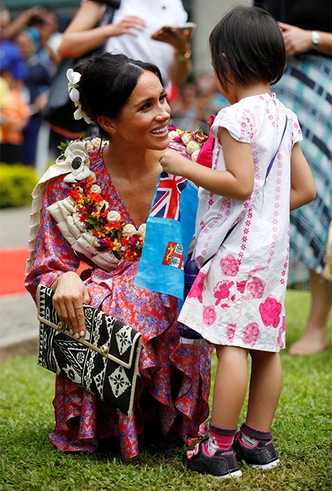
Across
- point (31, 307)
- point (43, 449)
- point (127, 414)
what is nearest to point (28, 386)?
point (43, 449)

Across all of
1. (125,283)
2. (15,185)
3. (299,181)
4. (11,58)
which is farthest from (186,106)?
(299,181)

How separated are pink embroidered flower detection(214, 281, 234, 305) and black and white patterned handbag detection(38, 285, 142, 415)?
29cm

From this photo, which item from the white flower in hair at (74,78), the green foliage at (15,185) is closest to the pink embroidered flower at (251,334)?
the white flower in hair at (74,78)

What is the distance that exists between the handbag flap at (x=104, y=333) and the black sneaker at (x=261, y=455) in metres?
0.51

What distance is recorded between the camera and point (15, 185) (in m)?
13.1

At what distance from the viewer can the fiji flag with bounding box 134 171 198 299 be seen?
3.01 metres

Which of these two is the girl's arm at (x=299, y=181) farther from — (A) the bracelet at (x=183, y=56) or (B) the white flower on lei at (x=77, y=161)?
(A) the bracelet at (x=183, y=56)

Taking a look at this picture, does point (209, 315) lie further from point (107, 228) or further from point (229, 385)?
point (107, 228)

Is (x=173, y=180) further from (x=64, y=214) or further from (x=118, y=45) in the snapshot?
(x=118, y=45)

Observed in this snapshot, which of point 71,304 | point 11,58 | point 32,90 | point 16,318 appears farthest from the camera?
point 32,90

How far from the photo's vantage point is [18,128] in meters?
14.3

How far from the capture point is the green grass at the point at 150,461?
2.87 metres

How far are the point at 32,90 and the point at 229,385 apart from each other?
12.7 m

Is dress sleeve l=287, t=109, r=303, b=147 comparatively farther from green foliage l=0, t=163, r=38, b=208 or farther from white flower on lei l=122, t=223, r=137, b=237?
green foliage l=0, t=163, r=38, b=208
